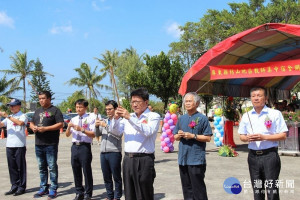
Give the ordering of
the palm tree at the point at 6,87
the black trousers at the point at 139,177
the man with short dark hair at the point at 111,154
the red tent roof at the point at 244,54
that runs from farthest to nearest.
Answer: the palm tree at the point at 6,87 < the red tent roof at the point at 244,54 < the man with short dark hair at the point at 111,154 < the black trousers at the point at 139,177

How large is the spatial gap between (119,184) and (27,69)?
3459cm

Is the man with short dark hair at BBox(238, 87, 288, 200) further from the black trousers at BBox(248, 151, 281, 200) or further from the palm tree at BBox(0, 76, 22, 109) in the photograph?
the palm tree at BBox(0, 76, 22, 109)

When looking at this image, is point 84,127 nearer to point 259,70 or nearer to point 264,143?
point 264,143

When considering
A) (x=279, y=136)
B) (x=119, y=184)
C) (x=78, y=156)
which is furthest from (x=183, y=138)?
(x=78, y=156)

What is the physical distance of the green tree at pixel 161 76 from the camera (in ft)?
90.5

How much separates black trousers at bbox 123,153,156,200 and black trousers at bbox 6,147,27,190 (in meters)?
3.12

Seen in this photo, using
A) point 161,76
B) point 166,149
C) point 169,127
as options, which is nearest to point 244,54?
point 169,127

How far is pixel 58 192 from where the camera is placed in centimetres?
614

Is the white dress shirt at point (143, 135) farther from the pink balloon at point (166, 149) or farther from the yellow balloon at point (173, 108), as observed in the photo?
the pink balloon at point (166, 149)

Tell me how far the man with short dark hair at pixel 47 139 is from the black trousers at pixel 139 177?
230 centimetres

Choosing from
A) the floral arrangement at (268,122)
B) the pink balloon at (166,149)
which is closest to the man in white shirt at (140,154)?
the floral arrangement at (268,122)

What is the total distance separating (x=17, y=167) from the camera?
247 inches

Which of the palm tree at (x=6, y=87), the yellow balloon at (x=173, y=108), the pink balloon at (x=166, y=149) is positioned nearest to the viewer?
the yellow balloon at (x=173, y=108)

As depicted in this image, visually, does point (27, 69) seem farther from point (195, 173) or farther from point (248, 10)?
point (195, 173)
